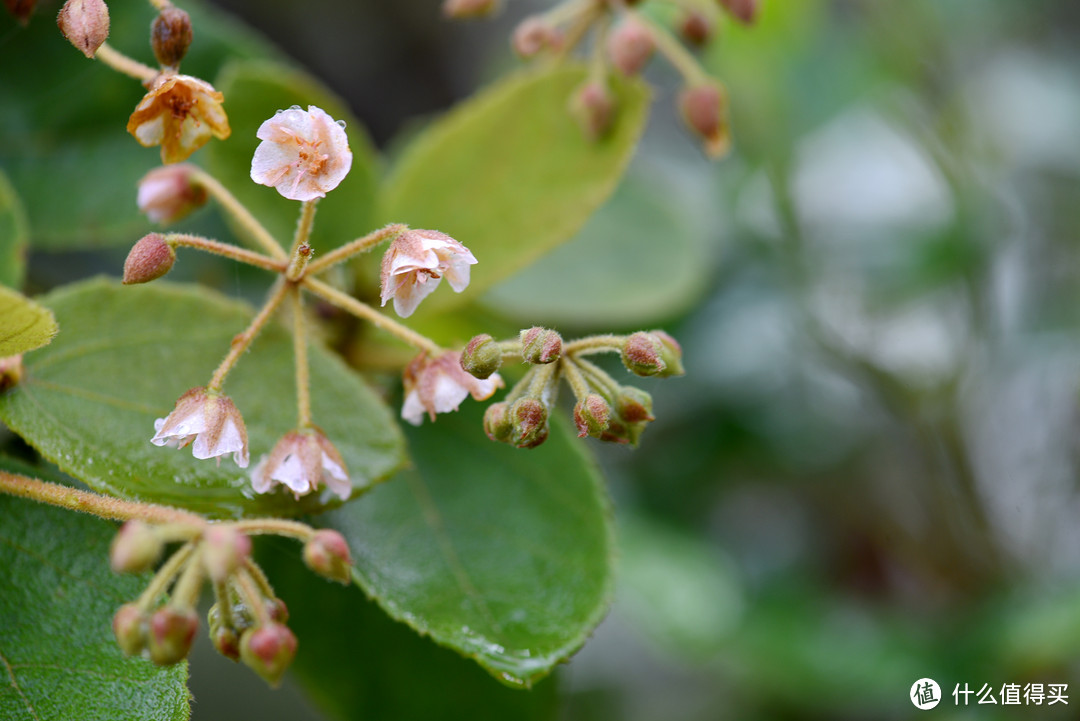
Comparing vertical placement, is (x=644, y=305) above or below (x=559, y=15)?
below

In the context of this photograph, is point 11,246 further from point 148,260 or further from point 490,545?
point 490,545

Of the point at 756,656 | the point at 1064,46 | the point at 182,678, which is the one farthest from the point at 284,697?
the point at 1064,46

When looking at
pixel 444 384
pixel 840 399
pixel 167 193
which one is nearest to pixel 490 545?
pixel 444 384

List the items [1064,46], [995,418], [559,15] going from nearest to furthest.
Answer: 1. [559,15]
2. [995,418]
3. [1064,46]

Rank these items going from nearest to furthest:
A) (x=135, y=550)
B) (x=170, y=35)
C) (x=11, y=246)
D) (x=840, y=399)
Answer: (x=135, y=550), (x=170, y=35), (x=11, y=246), (x=840, y=399)

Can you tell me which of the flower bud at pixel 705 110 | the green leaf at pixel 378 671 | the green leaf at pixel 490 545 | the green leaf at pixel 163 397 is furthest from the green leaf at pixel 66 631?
the flower bud at pixel 705 110

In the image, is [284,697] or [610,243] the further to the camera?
[284,697]

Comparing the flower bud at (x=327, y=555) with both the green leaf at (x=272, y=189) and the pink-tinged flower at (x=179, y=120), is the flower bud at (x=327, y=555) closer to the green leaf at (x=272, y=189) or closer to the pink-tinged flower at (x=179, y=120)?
the pink-tinged flower at (x=179, y=120)

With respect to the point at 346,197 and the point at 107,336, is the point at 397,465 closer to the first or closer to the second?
the point at 107,336
